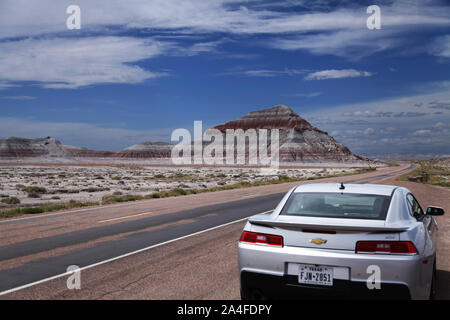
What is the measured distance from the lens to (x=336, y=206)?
5.71 metres

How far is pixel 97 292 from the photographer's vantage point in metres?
5.75

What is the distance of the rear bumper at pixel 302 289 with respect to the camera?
4270 millimetres

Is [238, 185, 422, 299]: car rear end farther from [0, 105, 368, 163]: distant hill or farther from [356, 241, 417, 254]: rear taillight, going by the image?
[0, 105, 368, 163]: distant hill

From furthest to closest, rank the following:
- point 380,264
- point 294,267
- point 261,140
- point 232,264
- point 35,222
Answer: point 261,140
point 35,222
point 232,264
point 294,267
point 380,264

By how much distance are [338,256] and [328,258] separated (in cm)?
→ 11

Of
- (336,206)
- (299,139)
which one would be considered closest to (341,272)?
(336,206)

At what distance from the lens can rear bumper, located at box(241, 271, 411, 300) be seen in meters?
4.27

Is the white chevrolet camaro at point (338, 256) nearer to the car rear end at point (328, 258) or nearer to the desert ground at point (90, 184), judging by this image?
the car rear end at point (328, 258)

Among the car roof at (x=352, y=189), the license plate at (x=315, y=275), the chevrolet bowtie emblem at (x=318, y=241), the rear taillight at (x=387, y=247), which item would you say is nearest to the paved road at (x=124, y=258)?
the license plate at (x=315, y=275)

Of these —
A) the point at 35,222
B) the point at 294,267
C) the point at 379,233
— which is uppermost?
the point at 379,233

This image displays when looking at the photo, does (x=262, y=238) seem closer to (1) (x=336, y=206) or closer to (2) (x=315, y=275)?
(2) (x=315, y=275)

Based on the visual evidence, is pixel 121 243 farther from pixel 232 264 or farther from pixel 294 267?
pixel 294 267
